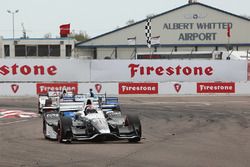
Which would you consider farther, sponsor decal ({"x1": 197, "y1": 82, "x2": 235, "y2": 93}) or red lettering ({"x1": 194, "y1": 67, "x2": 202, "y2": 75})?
red lettering ({"x1": 194, "y1": 67, "x2": 202, "y2": 75})

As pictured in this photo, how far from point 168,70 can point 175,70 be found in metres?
0.48

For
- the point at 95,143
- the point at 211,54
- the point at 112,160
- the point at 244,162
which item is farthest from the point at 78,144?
the point at 211,54

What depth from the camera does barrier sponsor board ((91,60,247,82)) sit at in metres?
36.6

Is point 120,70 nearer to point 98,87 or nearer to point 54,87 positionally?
point 98,87

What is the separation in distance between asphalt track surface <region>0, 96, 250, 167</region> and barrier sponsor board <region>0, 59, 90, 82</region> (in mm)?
10013

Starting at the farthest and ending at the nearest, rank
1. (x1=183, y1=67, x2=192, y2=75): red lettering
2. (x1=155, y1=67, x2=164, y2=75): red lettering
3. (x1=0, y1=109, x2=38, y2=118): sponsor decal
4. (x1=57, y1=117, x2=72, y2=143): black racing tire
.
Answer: (x1=183, y1=67, x2=192, y2=75): red lettering, (x1=155, y1=67, x2=164, y2=75): red lettering, (x1=0, y1=109, x2=38, y2=118): sponsor decal, (x1=57, y1=117, x2=72, y2=143): black racing tire

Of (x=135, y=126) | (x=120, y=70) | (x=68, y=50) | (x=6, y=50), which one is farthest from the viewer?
(x=68, y=50)

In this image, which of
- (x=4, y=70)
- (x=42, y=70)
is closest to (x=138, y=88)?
(x=42, y=70)

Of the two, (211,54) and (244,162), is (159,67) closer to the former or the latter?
(211,54)

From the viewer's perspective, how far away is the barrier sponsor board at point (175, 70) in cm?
3656

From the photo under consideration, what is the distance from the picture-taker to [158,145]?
523 inches

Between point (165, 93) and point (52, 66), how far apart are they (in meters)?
7.74

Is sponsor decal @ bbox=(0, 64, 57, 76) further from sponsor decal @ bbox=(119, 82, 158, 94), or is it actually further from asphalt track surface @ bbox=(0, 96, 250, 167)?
asphalt track surface @ bbox=(0, 96, 250, 167)

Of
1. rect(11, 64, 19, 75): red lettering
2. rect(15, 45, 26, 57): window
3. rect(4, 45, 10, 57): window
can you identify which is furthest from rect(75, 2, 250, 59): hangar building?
rect(11, 64, 19, 75): red lettering
